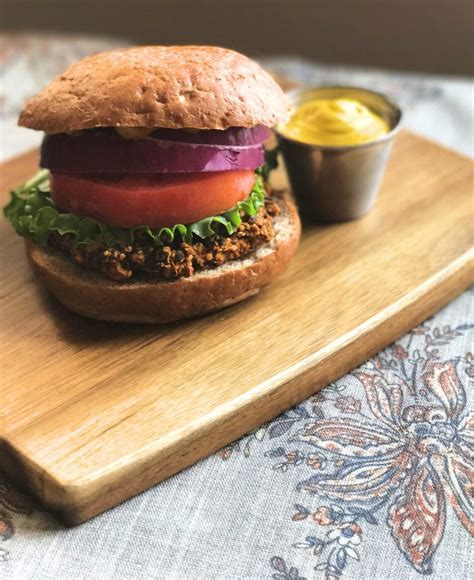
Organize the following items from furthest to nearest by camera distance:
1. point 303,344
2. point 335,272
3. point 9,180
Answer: point 9,180, point 335,272, point 303,344

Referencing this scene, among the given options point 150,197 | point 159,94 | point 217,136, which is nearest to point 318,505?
point 150,197

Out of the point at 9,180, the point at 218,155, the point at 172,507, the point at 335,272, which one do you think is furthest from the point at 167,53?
the point at 172,507

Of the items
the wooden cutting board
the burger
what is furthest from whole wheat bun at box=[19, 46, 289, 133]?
the wooden cutting board

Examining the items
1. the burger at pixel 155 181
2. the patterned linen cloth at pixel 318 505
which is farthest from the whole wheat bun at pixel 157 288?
the patterned linen cloth at pixel 318 505

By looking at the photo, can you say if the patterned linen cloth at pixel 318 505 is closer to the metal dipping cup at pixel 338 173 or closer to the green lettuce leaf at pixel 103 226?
the green lettuce leaf at pixel 103 226

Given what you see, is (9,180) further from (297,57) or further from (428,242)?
(297,57)

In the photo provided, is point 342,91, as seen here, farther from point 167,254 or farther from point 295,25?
point 295,25

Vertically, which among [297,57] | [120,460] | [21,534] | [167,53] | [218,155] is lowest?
[297,57]

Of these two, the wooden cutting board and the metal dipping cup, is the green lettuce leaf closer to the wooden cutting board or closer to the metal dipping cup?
the wooden cutting board
